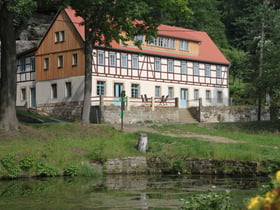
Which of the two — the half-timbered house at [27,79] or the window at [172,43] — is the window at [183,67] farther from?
the half-timbered house at [27,79]

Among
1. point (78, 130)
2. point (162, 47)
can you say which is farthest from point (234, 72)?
point (78, 130)

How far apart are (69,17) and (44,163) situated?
79.8 ft

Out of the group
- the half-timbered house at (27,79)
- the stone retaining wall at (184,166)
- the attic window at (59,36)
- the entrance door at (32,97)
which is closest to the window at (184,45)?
the attic window at (59,36)

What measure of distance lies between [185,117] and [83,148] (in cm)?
2109

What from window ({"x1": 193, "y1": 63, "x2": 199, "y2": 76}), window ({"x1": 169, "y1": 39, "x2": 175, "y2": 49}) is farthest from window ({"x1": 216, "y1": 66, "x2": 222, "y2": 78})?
window ({"x1": 169, "y1": 39, "x2": 175, "y2": 49})

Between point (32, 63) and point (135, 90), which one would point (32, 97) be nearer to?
point (32, 63)

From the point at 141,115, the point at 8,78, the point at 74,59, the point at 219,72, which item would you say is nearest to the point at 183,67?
the point at 219,72

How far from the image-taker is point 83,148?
21.2m

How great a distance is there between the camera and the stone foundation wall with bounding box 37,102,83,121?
39.9 m

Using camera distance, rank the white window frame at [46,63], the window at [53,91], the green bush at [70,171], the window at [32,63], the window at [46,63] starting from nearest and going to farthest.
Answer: the green bush at [70,171] < the window at [53,91] < the white window frame at [46,63] < the window at [46,63] < the window at [32,63]

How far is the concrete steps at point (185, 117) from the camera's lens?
40.7 m

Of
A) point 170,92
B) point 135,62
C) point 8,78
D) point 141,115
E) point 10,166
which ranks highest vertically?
point 135,62

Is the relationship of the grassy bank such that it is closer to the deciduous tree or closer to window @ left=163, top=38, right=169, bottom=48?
the deciduous tree

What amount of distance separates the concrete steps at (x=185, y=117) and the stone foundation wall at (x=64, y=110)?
796 centimetres
